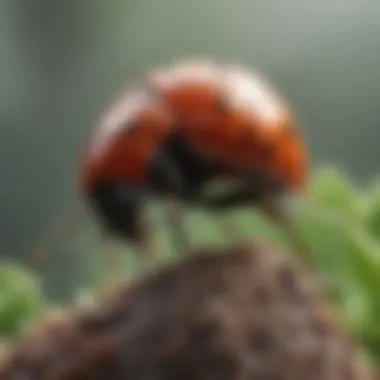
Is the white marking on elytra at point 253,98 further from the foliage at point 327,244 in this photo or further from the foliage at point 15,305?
the foliage at point 15,305

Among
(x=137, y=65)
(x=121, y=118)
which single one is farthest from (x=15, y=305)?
(x=137, y=65)

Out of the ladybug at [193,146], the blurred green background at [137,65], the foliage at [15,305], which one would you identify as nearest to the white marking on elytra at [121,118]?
the ladybug at [193,146]

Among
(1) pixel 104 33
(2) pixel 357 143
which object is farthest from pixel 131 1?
(2) pixel 357 143

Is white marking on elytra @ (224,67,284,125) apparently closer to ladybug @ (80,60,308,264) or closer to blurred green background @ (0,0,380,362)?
ladybug @ (80,60,308,264)

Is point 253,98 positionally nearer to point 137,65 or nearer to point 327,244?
point 327,244

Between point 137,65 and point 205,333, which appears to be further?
point 137,65

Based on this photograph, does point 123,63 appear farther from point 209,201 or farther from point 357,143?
point 209,201
